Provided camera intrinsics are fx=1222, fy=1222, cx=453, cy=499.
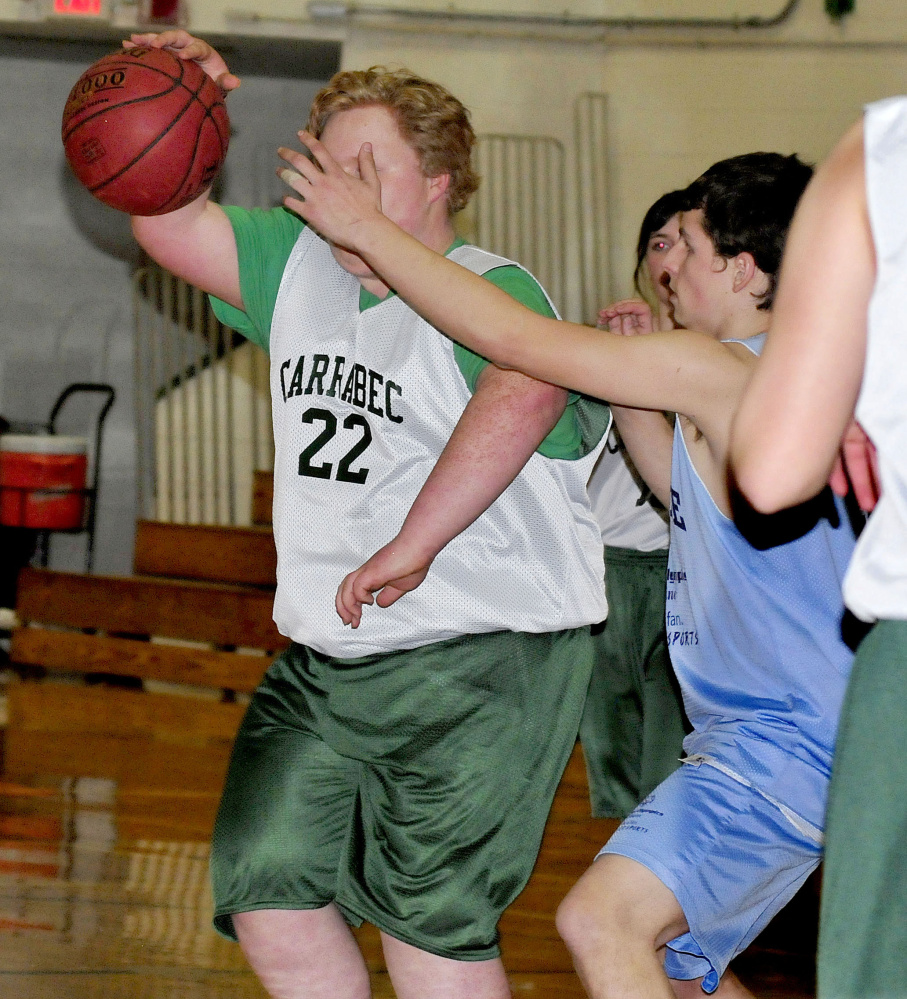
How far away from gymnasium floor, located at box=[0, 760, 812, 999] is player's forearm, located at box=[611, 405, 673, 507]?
120 cm

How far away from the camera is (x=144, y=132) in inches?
73.5

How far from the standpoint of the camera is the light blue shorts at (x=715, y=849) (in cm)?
159

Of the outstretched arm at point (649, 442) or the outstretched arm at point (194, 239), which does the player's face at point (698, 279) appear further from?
the outstretched arm at point (194, 239)

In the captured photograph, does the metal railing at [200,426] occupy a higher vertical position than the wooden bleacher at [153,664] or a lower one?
higher

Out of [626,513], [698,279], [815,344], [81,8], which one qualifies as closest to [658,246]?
[626,513]

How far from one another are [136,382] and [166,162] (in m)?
5.61

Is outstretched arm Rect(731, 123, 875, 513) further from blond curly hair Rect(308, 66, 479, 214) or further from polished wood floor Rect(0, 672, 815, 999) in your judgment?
polished wood floor Rect(0, 672, 815, 999)

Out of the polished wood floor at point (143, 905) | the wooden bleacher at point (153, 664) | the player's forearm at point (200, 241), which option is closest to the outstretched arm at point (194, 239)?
the player's forearm at point (200, 241)

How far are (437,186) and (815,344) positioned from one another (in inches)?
39.6

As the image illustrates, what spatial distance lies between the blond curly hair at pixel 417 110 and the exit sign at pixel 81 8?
571 cm

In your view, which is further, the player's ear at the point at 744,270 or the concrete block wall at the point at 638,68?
the concrete block wall at the point at 638,68

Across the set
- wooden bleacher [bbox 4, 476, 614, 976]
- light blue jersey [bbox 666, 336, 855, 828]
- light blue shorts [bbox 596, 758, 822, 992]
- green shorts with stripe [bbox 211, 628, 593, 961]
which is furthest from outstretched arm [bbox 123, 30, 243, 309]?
wooden bleacher [bbox 4, 476, 614, 976]

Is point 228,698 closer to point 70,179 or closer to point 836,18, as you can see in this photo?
point 70,179

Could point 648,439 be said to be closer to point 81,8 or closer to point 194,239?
point 194,239
